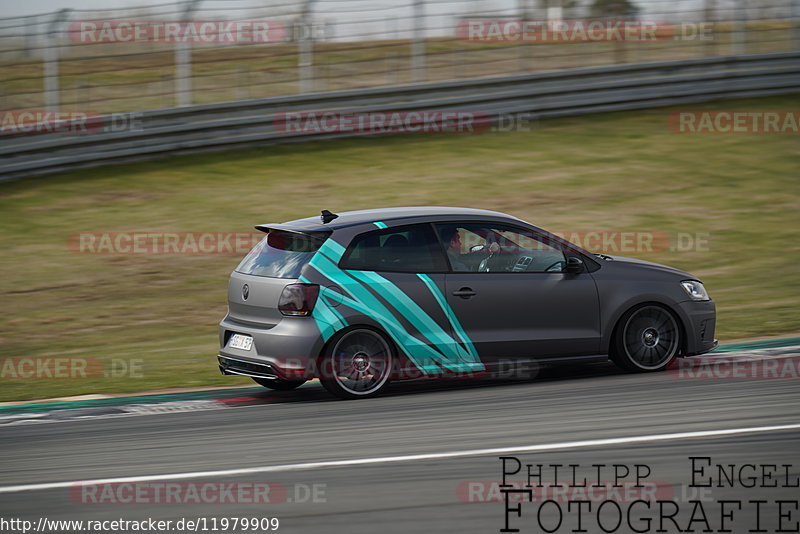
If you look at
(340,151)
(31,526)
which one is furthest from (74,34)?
(31,526)

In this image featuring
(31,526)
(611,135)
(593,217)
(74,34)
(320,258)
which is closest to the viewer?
(31,526)

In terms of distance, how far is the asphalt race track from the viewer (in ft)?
19.4

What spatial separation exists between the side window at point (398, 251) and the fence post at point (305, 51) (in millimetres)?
11370

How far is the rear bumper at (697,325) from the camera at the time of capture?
9609 millimetres

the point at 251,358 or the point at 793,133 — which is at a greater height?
the point at 793,133

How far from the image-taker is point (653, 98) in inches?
859

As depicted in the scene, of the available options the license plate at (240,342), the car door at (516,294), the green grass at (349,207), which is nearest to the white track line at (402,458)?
the car door at (516,294)

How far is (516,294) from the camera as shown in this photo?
30.3 feet

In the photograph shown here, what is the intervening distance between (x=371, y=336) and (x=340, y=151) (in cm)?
1097

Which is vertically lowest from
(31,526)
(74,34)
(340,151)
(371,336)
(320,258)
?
(31,526)

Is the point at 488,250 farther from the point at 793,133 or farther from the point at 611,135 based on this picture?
the point at 793,133

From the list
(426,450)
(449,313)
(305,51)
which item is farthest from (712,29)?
(426,450)

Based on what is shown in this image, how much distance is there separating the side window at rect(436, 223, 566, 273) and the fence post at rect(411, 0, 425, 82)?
11.7 m

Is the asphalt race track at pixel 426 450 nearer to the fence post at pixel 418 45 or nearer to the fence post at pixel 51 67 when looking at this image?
the fence post at pixel 51 67
